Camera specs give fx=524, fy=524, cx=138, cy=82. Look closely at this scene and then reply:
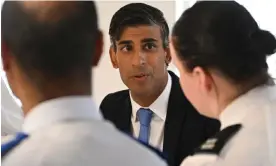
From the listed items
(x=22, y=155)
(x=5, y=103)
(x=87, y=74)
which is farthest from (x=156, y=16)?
(x=22, y=155)

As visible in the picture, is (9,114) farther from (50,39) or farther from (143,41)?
(50,39)

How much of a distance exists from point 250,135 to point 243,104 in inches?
3.2

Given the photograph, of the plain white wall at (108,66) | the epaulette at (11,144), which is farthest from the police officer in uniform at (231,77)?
the plain white wall at (108,66)

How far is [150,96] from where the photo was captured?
195 cm

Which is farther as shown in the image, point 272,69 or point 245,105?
point 272,69

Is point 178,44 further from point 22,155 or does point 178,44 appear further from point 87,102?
point 22,155

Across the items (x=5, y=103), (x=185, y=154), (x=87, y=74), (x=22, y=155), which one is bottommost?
(x=185, y=154)

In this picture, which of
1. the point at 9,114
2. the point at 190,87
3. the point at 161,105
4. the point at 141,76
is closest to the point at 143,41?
the point at 141,76

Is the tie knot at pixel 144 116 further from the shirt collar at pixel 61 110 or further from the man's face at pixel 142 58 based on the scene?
the shirt collar at pixel 61 110

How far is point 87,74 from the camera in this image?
908mm

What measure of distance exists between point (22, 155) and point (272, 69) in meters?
1.92

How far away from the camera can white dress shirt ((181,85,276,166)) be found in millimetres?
1136

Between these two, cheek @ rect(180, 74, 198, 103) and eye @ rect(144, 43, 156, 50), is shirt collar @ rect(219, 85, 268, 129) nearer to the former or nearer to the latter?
cheek @ rect(180, 74, 198, 103)

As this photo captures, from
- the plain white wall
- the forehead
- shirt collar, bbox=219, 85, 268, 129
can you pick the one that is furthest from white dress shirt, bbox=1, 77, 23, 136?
the plain white wall
